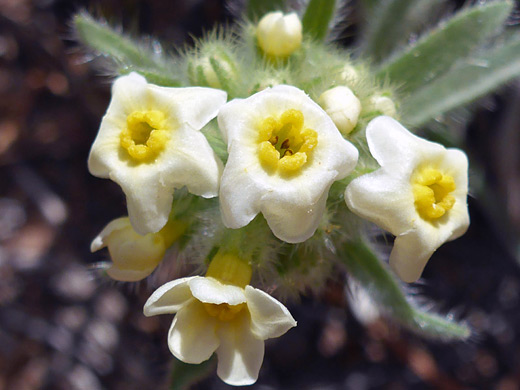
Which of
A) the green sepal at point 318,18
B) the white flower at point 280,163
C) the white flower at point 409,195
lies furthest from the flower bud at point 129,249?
the green sepal at point 318,18

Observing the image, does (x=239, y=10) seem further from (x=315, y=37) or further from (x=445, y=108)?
(x=445, y=108)

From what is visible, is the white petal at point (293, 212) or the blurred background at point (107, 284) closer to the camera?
the white petal at point (293, 212)

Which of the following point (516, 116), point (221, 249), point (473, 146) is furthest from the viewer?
point (473, 146)

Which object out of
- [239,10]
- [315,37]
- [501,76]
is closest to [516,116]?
[501,76]

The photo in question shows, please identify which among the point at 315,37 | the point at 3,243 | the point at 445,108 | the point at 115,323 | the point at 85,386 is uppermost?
the point at 315,37

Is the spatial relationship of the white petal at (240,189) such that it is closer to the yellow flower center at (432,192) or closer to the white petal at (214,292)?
the white petal at (214,292)

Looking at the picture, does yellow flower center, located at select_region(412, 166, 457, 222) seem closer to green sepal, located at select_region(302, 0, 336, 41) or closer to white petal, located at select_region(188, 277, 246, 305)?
white petal, located at select_region(188, 277, 246, 305)

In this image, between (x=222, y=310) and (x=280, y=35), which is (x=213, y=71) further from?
(x=222, y=310)
